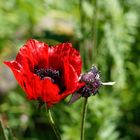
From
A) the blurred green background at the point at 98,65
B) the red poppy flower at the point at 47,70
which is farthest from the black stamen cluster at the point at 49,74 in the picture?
the blurred green background at the point at 98,65

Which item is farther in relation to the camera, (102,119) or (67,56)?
(102,119)

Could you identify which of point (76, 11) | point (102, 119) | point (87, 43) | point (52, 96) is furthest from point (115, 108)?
point (52, 96)

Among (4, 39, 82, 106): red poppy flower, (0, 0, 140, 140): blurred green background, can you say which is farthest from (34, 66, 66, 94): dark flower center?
(0, 0, 140, 140): blurred green background

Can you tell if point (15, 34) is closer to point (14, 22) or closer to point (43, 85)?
point (14, 22)


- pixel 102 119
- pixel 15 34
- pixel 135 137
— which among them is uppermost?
pixel 15 34

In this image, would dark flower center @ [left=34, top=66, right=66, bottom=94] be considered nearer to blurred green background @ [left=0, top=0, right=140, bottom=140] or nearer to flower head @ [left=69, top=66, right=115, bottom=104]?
flower head @ [left=69, top=66, right=115, bottom=104]

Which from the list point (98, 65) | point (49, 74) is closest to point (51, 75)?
point (49, 74)

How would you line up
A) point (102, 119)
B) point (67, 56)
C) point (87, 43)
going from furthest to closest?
point (87, 43) → point (102, 119) → point (67, 56)
